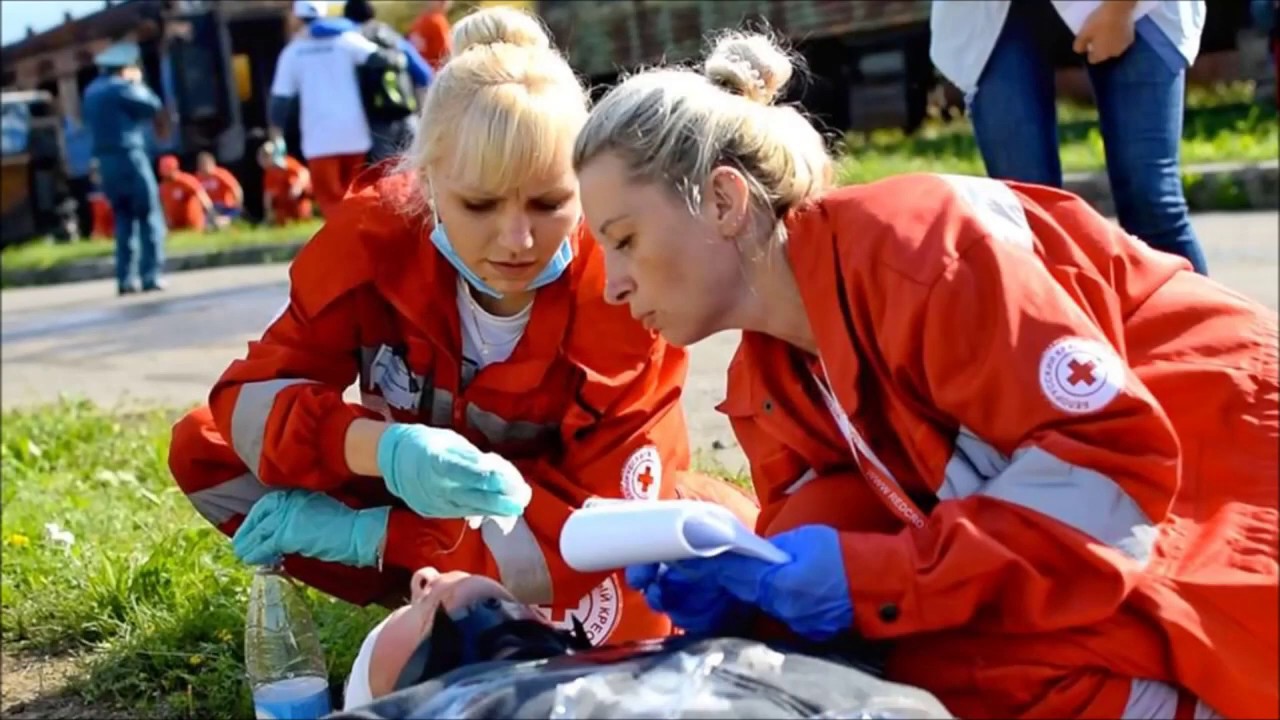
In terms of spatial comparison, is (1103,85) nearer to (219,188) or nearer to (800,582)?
(800,582)

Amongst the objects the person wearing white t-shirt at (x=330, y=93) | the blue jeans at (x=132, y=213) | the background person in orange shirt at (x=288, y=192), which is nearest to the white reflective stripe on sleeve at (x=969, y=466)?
the person wearing white t-shirt at (x=330, y=93)

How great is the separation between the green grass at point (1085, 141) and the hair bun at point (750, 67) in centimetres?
611

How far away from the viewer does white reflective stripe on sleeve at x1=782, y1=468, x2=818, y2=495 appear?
2199 millimetres

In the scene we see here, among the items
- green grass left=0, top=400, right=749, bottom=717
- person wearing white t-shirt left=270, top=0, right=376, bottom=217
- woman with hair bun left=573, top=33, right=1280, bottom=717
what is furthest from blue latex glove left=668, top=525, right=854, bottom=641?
person wearing white t-shirt left=270, top=0, right=376, bottom=217

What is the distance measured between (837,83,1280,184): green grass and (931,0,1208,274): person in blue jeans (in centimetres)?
455

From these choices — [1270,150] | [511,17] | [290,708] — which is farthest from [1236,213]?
[290,708]

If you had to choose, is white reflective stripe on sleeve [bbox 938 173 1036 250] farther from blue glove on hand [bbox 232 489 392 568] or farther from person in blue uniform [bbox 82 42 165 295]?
person in blue uniform [bbox 82 42 165 295]

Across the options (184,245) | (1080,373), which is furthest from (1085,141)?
(1080,373)

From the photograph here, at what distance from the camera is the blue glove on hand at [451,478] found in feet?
7.72

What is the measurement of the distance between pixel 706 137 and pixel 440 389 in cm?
92

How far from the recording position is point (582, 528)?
6.03 ft

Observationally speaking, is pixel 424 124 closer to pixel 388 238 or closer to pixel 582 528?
pixel 388 238

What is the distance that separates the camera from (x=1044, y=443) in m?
1.70

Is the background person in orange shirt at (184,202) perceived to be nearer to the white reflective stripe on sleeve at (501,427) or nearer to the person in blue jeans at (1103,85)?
the person in blue jeans at (1103,85)
